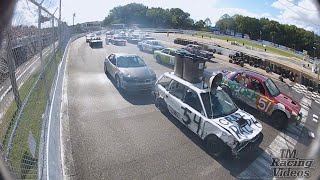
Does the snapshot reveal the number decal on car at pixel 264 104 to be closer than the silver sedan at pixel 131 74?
Yes

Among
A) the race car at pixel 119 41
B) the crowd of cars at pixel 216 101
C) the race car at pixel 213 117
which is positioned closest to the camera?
the race car at pixel 213 117

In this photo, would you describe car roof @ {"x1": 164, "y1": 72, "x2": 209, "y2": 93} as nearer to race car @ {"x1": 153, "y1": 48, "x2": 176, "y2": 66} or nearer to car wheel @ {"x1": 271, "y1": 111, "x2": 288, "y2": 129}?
car wheel @ {"x1": 271, "y1": 111, "x2": 288, "y2": 129}

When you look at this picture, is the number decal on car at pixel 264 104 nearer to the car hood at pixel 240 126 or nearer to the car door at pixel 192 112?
the car hood at pixel 240 126

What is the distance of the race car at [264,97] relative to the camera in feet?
27.8

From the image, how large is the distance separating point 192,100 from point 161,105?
1.73 meters

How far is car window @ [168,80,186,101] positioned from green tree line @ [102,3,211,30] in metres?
67.6

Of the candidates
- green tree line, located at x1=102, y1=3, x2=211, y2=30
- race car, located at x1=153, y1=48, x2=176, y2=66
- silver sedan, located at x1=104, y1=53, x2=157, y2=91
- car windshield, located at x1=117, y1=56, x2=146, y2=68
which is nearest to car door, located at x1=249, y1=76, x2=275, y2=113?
silver sedan, located at x1=104, y1=53, x2=157, y2=91

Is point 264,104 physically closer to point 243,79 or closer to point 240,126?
point 243,79

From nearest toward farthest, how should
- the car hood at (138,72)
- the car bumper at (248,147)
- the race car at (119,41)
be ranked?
1. the car bumper at (248,147)
2. the car hood at (138,72)
3. the race car at (119,41)

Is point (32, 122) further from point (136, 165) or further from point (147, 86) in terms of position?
point (147, 86)

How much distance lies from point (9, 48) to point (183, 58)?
530 centimetres

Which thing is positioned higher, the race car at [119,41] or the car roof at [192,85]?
the race car at [119,41]

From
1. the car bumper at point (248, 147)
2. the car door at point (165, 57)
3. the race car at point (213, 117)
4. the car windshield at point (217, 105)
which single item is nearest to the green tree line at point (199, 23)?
the car door at point (165, 57)

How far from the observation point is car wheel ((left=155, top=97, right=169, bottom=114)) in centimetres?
855
